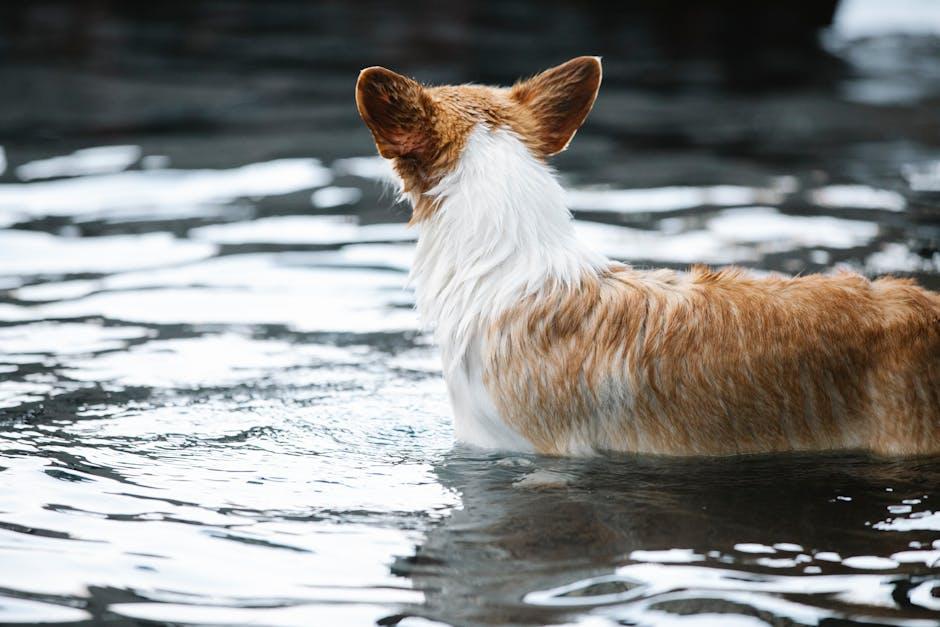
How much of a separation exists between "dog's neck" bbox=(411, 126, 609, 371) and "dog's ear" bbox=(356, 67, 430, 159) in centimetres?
18

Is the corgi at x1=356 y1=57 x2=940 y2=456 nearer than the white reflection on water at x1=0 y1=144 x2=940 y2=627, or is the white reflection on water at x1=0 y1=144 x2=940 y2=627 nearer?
the white reflection on water at x1=0 y1=144 x2=940 y2=627

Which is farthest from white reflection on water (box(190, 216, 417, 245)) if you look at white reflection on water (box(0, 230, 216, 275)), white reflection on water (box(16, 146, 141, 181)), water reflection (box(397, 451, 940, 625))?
water reflection (box(397, 451, 940, 625))

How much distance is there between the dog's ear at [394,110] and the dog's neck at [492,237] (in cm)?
18

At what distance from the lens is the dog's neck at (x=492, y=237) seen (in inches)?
167

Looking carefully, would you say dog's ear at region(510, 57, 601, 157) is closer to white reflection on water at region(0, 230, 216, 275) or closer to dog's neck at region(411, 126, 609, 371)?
dog's neck at region(411, 126, 609, 371)

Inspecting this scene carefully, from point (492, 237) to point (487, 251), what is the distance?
0.05 metres

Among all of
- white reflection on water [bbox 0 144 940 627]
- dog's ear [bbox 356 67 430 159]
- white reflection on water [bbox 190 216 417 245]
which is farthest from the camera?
white reflection on water [bbox 190 216 417 245]

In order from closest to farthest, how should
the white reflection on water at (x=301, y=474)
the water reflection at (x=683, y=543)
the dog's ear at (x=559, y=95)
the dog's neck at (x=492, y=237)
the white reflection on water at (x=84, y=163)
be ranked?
1. the water reflection at (x=683, y=543)
2. the white reflection on water at (x=301, y=474)
3. the dog's neck at (x=492, y=237)
4. the dog's ear at (x=559, y=95)
5. the white reflection on water at (x=84, y=163)

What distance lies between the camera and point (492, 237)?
4.27m

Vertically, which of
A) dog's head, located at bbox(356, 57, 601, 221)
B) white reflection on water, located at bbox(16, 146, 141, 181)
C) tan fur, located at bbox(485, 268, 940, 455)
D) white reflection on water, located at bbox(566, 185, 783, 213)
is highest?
white reflection on water, located at bbox(16, 146, 141, 181)

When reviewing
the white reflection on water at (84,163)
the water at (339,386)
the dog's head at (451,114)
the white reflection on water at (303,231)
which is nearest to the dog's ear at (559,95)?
the dog's head at (451,114)

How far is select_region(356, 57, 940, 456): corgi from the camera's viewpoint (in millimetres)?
4051

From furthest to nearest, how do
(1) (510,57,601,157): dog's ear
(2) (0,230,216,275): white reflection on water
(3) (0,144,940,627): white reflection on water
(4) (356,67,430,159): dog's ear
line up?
1. (2) (0,230,216,275): white reflection on water
2. (1) (510,57,601,157): dog's ear
3. (4) (356,67,430,159): dog's ear
4. (3) (0,144,940,627): white reflection on water

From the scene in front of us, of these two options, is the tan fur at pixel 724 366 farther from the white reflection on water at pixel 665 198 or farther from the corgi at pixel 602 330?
the white reflection on water at pixel 665 198
